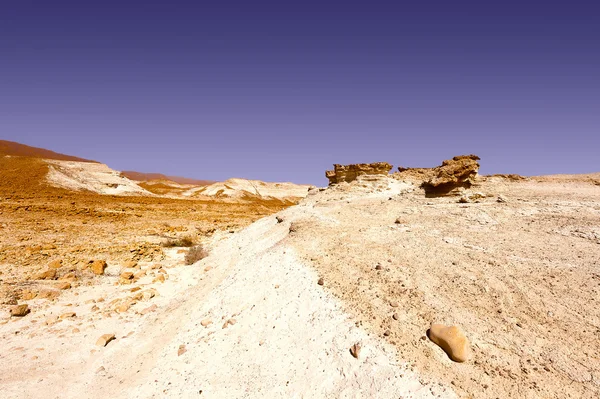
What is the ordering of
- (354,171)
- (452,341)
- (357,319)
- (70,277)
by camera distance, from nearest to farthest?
1. (452,341)
2. (357,319)
3. (70,277)
4. (354,171)

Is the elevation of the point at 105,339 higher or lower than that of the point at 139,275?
lower

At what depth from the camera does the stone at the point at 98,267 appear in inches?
357

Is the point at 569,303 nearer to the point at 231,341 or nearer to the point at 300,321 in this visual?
the point at 300,321

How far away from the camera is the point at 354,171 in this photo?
16609 millimetres

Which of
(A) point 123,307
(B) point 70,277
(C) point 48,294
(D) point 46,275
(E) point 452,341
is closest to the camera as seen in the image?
(E) point 452,341

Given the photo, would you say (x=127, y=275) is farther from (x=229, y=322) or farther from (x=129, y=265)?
(x=229, y=322)

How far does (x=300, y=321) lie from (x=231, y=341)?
4.11 feet

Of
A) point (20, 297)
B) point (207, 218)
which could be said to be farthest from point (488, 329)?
point (207, 218)

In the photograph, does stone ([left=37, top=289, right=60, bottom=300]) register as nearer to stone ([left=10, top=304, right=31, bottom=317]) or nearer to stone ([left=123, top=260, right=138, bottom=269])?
stone ([left=10, top=304, right=31, bottom=317])

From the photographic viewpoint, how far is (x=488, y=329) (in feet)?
14.0

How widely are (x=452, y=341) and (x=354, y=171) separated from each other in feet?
43.2

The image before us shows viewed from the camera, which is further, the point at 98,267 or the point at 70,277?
the point at 98,267

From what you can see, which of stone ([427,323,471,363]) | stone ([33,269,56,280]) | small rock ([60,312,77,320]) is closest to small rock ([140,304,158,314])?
small rock ([60,312,77,320])

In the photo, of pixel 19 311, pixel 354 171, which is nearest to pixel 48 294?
pixel 19 311
